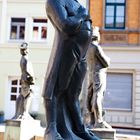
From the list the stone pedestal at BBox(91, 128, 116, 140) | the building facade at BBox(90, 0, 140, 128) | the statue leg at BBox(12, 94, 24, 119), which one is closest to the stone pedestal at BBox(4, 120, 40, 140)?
the statue leg at BBox(12, 94, 24, 119)

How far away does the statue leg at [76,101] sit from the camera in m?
4.23

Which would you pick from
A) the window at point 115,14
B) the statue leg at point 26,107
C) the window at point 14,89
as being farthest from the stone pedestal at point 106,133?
the window at point 115,14

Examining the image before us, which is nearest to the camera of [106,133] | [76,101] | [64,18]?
[64,18]

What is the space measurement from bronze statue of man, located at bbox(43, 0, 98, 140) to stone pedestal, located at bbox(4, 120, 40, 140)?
4494mm

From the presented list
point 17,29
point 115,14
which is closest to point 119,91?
point 115,14

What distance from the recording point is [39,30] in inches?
906

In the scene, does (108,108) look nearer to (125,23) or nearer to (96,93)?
(125,23)

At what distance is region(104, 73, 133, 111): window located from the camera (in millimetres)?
21359

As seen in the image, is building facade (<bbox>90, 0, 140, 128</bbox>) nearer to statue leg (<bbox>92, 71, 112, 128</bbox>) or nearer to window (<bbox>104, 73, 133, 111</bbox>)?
window (<bbox>104, 73, 133, 111</bbox>)

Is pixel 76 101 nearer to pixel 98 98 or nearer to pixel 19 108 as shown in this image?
pixel 98 98

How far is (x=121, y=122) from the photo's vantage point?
20.7 metres

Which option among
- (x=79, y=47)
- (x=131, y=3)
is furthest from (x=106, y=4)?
(x=79, y=47)

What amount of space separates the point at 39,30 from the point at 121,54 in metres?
4.59

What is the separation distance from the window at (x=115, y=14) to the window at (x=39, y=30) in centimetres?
330
